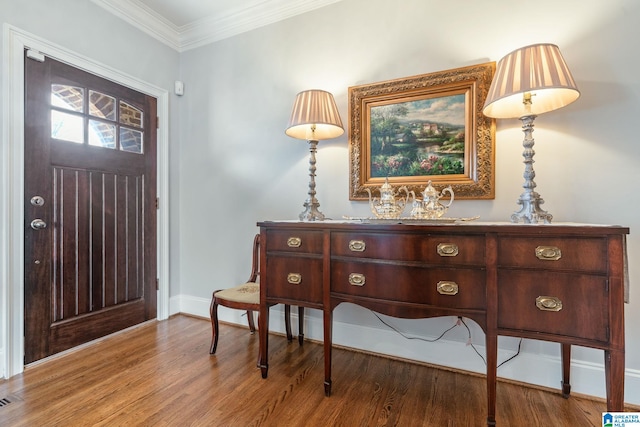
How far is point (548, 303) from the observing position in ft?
3.99

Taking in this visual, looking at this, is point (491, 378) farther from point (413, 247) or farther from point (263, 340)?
point (263, 340)

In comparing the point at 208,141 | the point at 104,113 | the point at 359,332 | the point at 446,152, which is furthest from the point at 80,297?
the point at 446,152

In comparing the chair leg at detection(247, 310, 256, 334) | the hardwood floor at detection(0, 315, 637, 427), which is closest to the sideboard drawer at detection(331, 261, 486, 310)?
the hardwood floor at detection(0, 315, 637, 427)

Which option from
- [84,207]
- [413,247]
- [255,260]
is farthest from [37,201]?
[413,247]

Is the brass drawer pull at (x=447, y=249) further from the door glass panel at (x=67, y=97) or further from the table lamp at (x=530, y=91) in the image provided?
the door glass panel at (x=67, y=97)

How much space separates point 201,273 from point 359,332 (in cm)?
159

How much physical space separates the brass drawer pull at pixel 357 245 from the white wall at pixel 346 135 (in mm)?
612

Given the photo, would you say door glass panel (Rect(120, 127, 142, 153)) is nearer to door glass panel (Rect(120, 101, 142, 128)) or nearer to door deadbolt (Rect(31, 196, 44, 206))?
door glass panel (Rect(120, 101, 142, 128))

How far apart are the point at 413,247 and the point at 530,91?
2.89 ft

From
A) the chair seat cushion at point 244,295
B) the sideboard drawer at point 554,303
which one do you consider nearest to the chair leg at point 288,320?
the chair seat cushion at point 244,295

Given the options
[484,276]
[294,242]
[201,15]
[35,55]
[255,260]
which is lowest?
[255,260]

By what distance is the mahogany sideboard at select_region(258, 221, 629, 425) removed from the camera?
1.14 m

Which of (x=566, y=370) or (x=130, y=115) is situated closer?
(x=566, y=370)

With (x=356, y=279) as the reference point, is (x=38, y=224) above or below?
above
